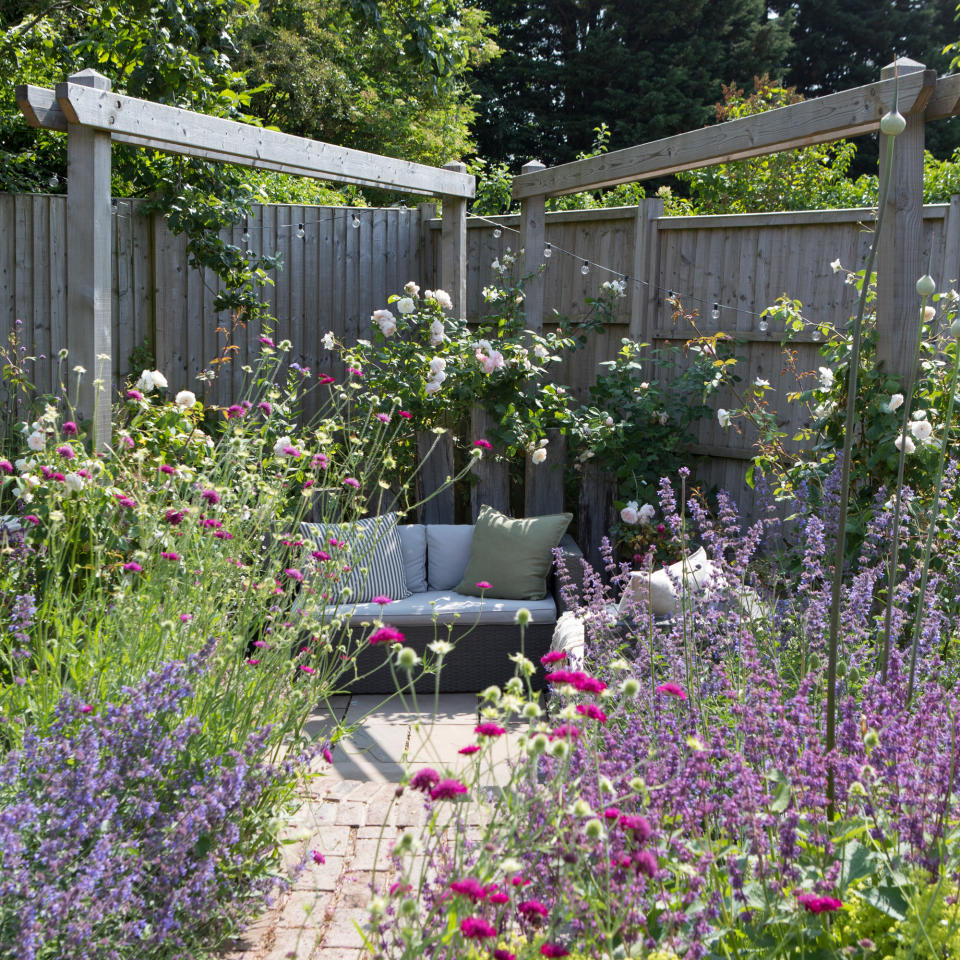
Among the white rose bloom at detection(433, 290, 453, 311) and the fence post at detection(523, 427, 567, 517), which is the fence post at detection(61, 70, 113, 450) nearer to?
the white rose bloom at detection(433, 290, 453, 311)

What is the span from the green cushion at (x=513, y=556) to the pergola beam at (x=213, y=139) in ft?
6.40

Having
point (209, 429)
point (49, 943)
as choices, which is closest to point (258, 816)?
point (49, 943)

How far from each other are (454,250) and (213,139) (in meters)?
1.85

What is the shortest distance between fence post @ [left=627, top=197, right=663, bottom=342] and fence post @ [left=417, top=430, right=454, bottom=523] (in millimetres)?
1338

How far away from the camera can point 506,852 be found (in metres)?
1.49

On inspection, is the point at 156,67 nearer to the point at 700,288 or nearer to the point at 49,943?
the point at 700,288

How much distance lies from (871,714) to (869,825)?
362mm

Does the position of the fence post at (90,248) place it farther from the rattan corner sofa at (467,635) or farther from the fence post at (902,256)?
the fence post at (902,256)

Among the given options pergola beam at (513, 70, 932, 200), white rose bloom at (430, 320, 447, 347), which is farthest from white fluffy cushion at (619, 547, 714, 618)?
white rose bloom at (430, 320, 447, 347)

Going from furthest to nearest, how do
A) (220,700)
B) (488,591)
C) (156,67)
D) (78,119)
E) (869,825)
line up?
(156,67), (488,591), (78,119), (220,700), (869,825)

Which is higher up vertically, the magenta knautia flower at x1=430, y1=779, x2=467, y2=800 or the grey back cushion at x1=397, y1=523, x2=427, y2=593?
the magenta knautia flower at x1=430, y1=779, x2=467, y2=800

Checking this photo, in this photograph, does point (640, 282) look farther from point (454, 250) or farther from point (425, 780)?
point (425, 780)

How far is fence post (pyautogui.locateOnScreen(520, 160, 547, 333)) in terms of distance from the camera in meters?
5.86

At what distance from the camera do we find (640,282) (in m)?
6.00
